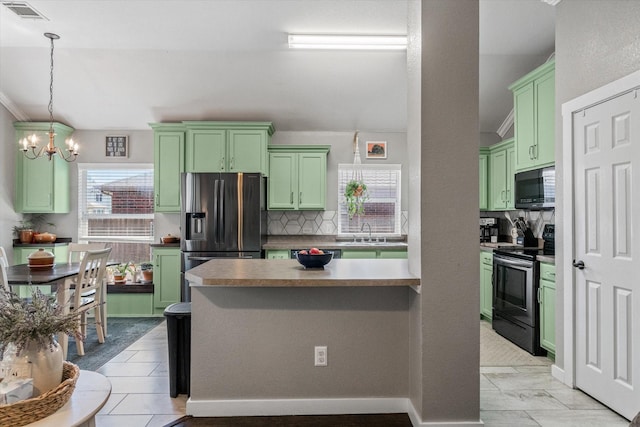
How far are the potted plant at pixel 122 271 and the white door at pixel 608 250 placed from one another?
499 cm

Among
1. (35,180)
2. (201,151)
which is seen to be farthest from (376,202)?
(35,180)

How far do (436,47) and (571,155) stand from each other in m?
1.50

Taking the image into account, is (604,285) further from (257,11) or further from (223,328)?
(257,11)

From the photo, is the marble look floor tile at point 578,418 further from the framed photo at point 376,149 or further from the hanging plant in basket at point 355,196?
the framed photo at point 376,149

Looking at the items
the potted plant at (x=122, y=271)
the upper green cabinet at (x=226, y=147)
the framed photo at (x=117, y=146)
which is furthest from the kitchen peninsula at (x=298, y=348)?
the framed photo at (x=117, y=146)

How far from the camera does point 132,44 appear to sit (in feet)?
14.1

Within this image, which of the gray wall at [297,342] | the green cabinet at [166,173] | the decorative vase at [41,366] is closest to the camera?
the decorative vase at [41,366]

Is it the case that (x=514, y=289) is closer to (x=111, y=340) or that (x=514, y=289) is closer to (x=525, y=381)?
(x=525, y=381)

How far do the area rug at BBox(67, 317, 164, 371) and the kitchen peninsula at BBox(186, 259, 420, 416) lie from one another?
4.87 ft

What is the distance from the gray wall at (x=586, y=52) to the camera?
2482 millimetres

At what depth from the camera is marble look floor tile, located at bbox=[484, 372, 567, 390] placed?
2.95m

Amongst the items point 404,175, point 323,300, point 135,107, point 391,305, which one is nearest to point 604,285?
point 391,305

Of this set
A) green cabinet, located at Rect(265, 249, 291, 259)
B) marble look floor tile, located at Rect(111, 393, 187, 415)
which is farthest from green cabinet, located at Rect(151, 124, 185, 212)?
marble look floor tile, located at Rect(111, 393, 187, 415)

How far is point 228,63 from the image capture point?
4.55 metres
